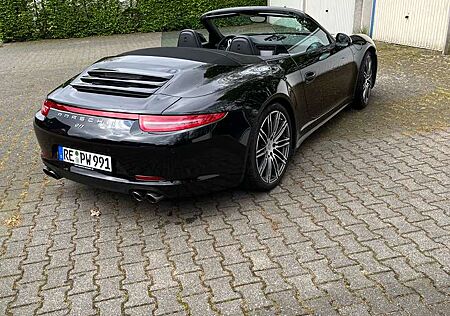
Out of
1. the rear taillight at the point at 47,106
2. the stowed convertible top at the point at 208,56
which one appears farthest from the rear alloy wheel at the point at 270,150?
the rear taillight at the point at 47,106

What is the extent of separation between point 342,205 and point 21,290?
2343 millimetres

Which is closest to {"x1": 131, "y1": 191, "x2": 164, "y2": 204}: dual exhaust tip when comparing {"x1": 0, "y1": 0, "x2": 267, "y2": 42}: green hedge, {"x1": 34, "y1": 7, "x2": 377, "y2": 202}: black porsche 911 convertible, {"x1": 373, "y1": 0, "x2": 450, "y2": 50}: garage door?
{"x1": 34, "y1": 7, "x2": 377, "y2": 202}: black porsche 911 convertible

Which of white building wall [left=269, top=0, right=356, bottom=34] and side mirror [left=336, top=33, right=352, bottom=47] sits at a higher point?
side mirror [left=336, top=33, right=352, bottom=47]

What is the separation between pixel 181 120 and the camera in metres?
3.26

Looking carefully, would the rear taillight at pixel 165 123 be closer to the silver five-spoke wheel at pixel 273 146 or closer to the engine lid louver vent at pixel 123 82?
the engine lid louver vent at pixel 123 82

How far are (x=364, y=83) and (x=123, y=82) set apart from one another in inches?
135

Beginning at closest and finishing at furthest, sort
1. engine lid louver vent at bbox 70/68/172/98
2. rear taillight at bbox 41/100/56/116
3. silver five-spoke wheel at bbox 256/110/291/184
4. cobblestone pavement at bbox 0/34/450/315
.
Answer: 1. cobblestone pavement at bbox 0/34/450/315
2. engine lid louver vent at bbox 70/68/172/98
3. rear taillight at bbox 41/100/56/116
4. silver five-spoke wheel at bbox 256/110/291/184

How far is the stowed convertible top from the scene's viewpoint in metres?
4.01

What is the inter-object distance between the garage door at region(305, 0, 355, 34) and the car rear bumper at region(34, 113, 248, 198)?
9.86 metres

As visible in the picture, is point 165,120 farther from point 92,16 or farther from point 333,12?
point 92,16

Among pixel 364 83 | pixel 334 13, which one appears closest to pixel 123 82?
pixel 364 83

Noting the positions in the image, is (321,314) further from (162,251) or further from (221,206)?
(221,206)

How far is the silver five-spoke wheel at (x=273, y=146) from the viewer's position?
388 centimetres

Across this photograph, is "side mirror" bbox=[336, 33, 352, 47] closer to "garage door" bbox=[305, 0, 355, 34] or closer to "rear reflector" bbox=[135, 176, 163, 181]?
"rear reflector" bbox=[135, 176, 163, 181]
